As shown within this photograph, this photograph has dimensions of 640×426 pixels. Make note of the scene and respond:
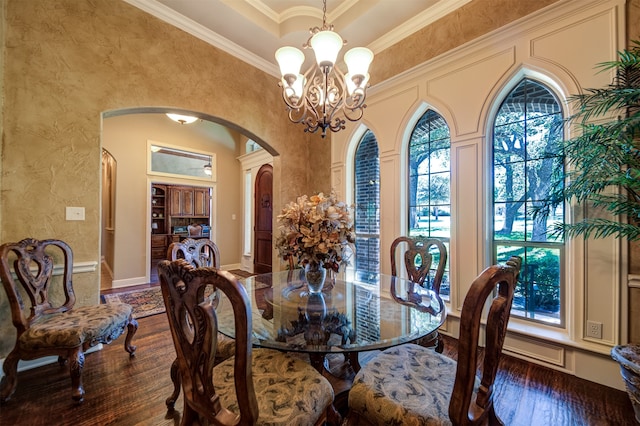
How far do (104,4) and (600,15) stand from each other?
421 cm

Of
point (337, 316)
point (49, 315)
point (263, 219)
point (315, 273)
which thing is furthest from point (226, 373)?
point (263, 219)

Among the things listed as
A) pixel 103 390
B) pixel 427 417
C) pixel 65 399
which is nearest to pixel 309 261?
pixel 427 417

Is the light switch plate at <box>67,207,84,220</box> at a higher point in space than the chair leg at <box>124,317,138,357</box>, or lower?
higher

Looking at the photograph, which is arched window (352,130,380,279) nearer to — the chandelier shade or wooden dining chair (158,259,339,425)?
the chandelier shade

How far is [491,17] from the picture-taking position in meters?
2.46

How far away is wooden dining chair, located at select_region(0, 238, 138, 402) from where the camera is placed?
5.77 ft

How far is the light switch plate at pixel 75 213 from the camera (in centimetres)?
229

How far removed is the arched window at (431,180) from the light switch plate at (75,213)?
11.0 ft

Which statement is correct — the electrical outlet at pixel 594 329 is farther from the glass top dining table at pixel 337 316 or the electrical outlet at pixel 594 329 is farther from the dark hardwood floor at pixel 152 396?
the glass top dining table at pixel 337 316

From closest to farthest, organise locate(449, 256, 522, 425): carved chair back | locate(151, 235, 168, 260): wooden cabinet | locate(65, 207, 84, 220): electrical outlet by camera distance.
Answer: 1. locate(449, 256, 522, 425): carved chair back
2. locate(65, 207, 84, 220): electrical outlet
3. locate(151, 235, 168, 260): wooden cabinet

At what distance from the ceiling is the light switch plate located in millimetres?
2100

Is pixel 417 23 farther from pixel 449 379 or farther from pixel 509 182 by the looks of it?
pixel 449 379

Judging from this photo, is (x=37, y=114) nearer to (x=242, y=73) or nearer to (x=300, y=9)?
(x=242, y=73)

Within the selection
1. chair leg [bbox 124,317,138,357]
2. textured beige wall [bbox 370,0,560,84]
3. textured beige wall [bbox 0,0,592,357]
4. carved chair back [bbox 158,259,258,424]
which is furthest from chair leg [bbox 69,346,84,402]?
textured beige wall [bbox 370,0,560,84]
